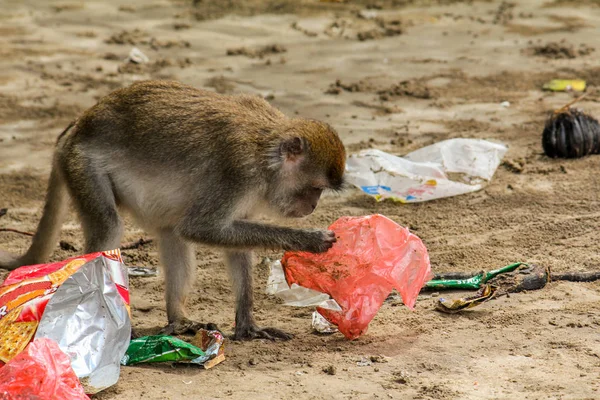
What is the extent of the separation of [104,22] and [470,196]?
582 centimetres

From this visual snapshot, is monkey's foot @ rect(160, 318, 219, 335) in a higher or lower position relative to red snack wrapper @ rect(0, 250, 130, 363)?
lower

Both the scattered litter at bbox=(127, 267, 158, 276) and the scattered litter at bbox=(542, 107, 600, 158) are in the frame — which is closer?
the scattered litter at bbox=(127, 267, 158, 276)

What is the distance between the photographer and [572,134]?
7332mm

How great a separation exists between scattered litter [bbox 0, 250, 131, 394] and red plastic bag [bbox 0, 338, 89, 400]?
0.78ft

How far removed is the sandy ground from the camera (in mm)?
4465

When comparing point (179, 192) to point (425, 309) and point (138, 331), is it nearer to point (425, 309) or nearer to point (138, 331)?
point (138, 331)

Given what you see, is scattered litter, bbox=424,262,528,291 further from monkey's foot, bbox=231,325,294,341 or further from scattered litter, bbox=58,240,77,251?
scattered litter, bbox=58,240,77,251

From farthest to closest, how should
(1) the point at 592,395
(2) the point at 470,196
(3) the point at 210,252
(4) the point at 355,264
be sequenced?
(2) the point at 470,196, (3) the point at 210,252, (4) the point at 355,264, (1) the point at 592,395

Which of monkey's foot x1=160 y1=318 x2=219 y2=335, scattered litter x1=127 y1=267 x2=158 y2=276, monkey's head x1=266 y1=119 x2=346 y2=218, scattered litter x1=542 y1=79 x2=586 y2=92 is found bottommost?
scattered litter x1=127 y1=267 x2=158 y2=276

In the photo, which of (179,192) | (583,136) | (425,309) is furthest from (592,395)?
(583,136)

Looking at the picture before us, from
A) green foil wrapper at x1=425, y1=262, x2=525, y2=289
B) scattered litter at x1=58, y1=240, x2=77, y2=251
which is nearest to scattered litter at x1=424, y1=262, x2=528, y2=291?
green foil wrapper at x1=425, y1=262, x2=525, y2=289

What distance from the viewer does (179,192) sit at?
17.0ft

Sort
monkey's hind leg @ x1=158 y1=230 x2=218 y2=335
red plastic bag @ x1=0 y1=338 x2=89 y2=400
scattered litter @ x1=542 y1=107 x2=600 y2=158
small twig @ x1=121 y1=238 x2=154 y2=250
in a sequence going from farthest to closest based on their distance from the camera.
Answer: scattered litter @ x1=542 y1=107 x2=600 y2=158
small twig @ x1=121 y1=238 x2=154 y2=250
monkey's hind leg @ x1=158 y1=230 x2=218 y2=335
red plastic bag @ x1=0 y1=338 x2=89 y2=400

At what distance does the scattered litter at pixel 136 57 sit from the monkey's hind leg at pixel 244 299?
16.8ft
